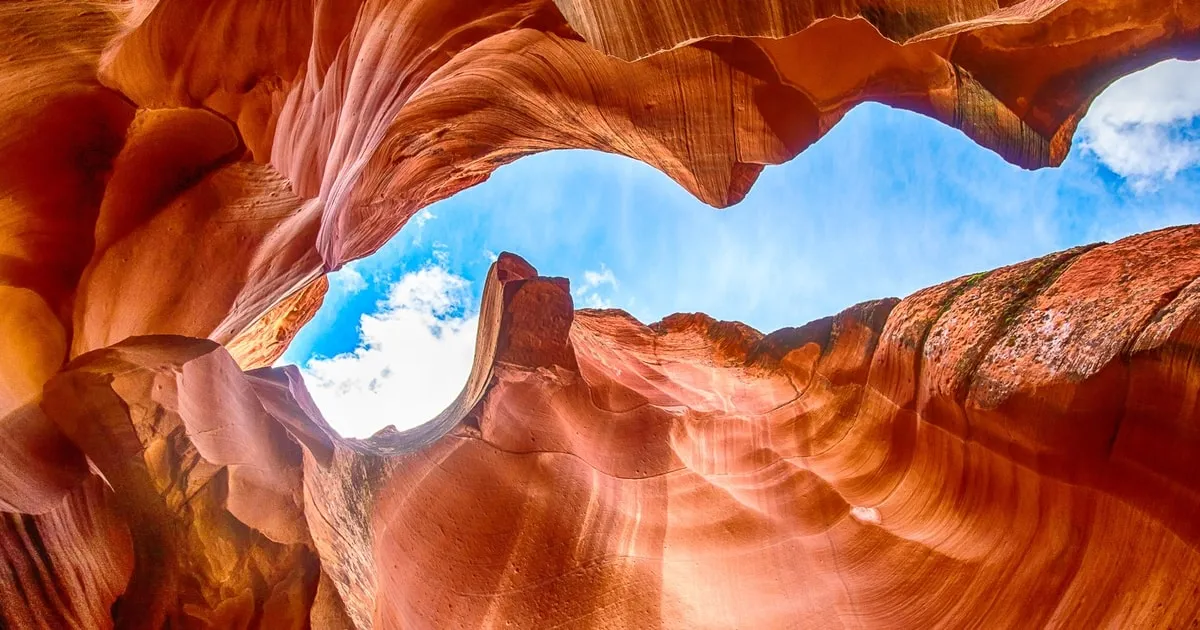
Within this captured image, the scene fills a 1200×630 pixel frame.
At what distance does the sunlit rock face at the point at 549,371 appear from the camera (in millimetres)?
4281

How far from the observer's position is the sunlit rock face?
169 inches

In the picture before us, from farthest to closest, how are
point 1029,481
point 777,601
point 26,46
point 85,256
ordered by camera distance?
point 777,601 < point 85,256 < point 1029,481 < point 26,46

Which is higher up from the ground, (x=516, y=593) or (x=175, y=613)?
(x=175, y=613)

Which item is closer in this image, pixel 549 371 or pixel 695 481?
pixel 695 481

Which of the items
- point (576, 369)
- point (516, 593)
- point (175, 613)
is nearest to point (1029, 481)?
point (516, 593)

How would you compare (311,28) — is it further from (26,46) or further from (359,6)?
(26,46)

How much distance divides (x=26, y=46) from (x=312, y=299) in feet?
28.7

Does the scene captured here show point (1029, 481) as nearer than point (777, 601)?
Yes

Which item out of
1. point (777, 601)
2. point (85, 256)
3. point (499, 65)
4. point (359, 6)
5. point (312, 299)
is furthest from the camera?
point (312, 299)

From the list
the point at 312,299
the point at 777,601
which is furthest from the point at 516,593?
the point at 312,299

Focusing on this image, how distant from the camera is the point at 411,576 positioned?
7.14 metres

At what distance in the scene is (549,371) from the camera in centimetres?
940

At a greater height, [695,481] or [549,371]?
[549,371]

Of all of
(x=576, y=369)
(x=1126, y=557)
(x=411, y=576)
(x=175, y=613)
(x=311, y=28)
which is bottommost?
(x=411, y=576)
